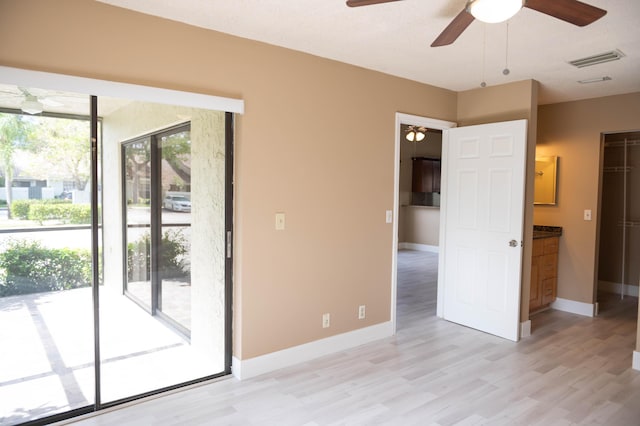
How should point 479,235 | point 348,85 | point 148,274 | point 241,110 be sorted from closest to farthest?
1. point 241,110
2. point 148,274
3. point 348,85
4. point 479,235

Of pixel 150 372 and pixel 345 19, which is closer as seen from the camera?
pixel 345 19

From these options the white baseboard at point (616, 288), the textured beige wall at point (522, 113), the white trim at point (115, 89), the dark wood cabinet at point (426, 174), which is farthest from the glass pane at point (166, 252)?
the dark wood cabinet at point (426, 174)

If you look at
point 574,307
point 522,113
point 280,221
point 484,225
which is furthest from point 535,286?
point 280,221

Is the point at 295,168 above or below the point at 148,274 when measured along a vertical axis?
above

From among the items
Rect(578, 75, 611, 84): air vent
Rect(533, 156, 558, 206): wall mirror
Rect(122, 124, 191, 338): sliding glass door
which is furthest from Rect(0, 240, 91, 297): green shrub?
Rect(533, 156, 558, 206): wall mirror

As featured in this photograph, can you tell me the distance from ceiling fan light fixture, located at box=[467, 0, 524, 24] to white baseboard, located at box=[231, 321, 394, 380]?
272 centimetres

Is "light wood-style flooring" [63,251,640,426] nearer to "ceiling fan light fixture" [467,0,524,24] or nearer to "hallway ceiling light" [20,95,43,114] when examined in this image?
"hallway ceiling light" [20,95,43,114]

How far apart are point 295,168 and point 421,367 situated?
6.35ft

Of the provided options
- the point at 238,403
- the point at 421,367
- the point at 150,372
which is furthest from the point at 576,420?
the point at 150,372

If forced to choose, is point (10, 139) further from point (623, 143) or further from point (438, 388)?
point (623, 143)

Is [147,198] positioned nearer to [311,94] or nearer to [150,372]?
[150,372]

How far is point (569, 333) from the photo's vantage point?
4289 mm

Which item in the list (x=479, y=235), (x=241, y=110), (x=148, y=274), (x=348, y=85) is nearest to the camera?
(x=241, y=110)

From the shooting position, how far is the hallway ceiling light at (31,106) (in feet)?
7.82
